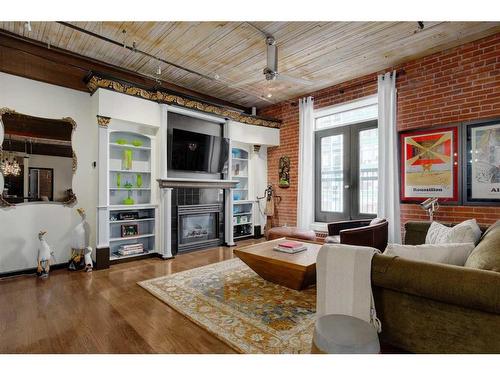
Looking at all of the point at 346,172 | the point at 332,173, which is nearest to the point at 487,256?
the point at 346,172

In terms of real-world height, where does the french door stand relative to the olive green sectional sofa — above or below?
above

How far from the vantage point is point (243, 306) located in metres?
2.56

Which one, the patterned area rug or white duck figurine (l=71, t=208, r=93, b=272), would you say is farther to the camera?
white duck figurine (l=71, t=208, r=93, b=272)

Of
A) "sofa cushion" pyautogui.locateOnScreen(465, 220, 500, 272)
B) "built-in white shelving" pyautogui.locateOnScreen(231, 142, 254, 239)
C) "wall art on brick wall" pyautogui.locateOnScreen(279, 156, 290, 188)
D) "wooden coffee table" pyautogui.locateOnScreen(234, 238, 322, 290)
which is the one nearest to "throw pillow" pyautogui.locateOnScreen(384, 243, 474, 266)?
"sofa cushion" pyautogui.locateOnScreen(465, 220, 500, 272)

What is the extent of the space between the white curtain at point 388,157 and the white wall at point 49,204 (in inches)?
169

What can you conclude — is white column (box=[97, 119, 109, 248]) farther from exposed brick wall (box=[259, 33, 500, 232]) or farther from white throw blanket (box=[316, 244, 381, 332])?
exposed brick wall (box=[259, 33, 500, 232])

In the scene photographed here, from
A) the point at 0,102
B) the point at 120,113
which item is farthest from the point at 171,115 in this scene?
the point at 0,102

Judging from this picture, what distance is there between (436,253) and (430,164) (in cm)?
272

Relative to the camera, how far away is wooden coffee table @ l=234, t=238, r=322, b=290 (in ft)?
8.79

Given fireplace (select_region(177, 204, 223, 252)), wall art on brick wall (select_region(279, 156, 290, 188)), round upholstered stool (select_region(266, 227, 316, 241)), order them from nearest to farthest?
1. round upholstered stool (select_region(266, 227, 316, 241))
2. fireplace (select_region(177, 204, 223, 252))
3. wall art on brick wall (select_region(279, 156, 290, 188))

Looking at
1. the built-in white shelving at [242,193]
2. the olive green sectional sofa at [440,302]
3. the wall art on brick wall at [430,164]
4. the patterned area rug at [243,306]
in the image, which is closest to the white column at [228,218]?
the built-in white shelving at [242,193]

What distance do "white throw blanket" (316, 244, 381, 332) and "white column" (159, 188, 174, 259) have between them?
3.11 meters

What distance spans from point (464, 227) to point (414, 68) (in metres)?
2.90

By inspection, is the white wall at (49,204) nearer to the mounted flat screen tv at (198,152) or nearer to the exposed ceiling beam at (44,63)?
the exposed ceiling beam at (44,63)
